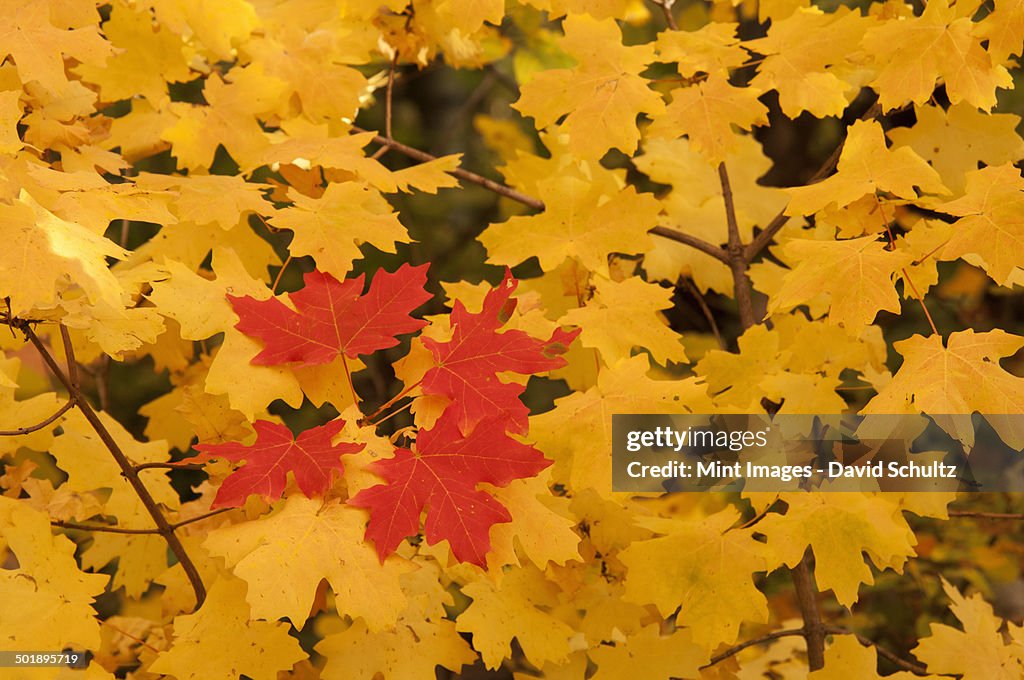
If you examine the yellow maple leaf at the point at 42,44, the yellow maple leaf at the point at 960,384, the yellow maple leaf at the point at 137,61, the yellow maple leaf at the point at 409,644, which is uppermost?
the yellow maple leaf at the point at 137,61

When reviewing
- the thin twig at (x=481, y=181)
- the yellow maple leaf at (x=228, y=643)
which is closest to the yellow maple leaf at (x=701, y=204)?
the thin twig at (x=481, y=181)

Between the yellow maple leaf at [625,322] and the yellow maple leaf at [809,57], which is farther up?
the yellow maple leaf at [809,57]

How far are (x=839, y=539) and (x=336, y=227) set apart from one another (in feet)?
2.61

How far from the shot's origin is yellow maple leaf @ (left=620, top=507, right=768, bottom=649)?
131cm

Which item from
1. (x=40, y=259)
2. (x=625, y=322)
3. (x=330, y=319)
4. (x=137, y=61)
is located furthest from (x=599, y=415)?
(x=137, y=61)

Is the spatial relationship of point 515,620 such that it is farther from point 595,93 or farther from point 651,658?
point 595,93

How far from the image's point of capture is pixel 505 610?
1407mm

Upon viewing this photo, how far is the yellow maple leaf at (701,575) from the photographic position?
4.29 feet

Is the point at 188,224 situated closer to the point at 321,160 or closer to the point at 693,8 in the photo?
the point at 321,160

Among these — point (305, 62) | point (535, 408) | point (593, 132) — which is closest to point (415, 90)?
point (535, 408)

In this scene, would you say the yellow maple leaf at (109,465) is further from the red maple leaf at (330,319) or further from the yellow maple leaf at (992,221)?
the yellow maple leaf at (992,221)

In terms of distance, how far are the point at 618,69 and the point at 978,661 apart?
1067 mm

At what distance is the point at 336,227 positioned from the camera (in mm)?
1286

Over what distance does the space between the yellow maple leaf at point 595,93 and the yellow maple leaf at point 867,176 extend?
0.26 metres
